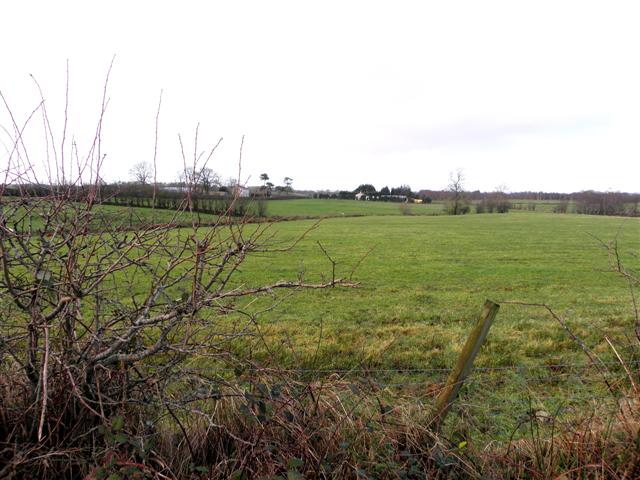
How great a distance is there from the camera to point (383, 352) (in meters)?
5.87

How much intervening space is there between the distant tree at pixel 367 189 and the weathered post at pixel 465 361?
10559 centimetres

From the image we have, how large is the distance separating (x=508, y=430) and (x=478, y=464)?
1.40 meters

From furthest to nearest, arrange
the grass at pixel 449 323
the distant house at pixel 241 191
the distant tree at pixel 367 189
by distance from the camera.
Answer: the distant tree at pixel 367 189 < the grass at pixel 449 323 < the distant house at pixel 241 191

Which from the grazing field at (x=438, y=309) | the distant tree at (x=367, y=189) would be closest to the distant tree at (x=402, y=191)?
the distant tree at (x=367, y=189)

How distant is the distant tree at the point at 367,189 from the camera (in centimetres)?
10889

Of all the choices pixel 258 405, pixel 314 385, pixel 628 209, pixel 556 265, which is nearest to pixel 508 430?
pixel 314 385

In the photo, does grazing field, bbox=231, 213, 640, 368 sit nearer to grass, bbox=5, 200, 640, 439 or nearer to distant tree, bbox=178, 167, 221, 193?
grass, bbox=5, 200, 640, 439

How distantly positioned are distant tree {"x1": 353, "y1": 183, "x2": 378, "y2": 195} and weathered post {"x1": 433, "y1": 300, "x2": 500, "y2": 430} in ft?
346

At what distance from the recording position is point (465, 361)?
9.03ft

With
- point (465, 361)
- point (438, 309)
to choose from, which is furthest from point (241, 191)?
point (438, 309)

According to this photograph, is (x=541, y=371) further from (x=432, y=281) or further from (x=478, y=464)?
(x=432, y=281)

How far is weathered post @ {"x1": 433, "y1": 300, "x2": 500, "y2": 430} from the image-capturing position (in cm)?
269

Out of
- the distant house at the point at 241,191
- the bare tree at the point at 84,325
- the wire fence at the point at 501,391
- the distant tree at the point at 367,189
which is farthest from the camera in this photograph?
the distant tree at the point at 367,189

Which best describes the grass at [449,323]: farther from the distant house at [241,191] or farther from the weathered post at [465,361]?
the distant house at [241,191]
